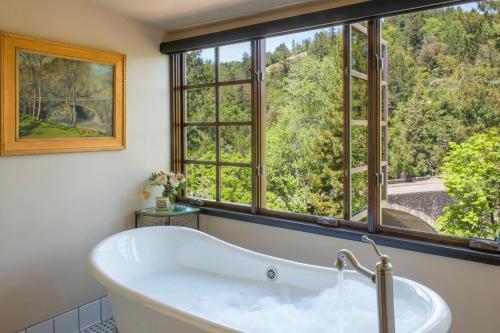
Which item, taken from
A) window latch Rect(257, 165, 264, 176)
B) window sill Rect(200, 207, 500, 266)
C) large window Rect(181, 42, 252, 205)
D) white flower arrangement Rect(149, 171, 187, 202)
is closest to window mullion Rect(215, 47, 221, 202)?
large window Rect(181, 42, 252, 205)

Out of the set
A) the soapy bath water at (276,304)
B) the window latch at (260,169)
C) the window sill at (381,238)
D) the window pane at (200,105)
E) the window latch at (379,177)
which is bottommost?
the soapy bath water at (276,304)

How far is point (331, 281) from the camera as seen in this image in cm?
207

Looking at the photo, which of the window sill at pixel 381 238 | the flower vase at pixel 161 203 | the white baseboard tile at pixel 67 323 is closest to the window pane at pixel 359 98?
the window sill at pixel 381 238

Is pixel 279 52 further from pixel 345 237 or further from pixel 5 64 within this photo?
pixel 5 64

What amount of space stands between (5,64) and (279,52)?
69.4 inches

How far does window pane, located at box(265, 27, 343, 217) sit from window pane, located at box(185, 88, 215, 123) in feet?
1.86

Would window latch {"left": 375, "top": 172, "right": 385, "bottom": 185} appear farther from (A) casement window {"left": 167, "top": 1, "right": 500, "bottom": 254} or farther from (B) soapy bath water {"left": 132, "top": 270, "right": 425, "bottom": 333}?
(B) soapy bath water {"left": 132, "top": 270, "right": 425, "bottom": 333}

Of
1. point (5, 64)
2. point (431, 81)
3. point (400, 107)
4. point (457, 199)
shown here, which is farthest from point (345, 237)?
point (5, 64)

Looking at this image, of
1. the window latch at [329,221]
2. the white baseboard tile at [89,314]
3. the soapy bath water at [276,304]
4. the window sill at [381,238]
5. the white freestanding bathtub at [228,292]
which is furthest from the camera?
the white baseboard tile at [89,314]

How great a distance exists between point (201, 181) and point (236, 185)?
15.7 inches

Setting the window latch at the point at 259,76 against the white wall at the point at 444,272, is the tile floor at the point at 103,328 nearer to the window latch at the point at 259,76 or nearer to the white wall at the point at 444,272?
the white wall at the point at 444,272

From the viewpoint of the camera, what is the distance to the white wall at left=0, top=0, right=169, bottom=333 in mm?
2371

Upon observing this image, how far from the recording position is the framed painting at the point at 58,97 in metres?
2.31

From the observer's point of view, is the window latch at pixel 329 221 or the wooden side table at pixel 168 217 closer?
the window latch at pixel 329 221
